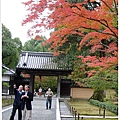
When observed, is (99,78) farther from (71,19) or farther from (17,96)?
(71,19)

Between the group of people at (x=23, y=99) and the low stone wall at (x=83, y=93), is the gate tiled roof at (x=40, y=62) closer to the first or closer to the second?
the low stone wall at (x=83, y=93)

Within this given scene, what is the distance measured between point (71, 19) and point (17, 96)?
3.15 m

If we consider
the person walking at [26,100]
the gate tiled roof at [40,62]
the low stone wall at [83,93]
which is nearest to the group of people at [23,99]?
the person walking at [26,100]

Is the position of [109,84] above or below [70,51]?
below

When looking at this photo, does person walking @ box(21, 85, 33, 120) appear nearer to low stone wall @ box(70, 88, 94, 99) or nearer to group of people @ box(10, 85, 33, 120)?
group of people @ box(10, 85, 33, 120)

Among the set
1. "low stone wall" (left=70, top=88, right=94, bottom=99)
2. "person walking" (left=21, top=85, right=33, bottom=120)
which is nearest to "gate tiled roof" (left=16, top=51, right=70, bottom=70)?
"low stone wall" (left=70, top=88, right=94, bottom=99)

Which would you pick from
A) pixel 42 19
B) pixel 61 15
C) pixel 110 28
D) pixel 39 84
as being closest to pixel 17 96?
pixel 42 19

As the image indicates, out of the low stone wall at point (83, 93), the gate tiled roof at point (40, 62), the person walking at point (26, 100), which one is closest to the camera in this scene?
the person walking at point (26, 100)

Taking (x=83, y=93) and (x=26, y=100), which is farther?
(x=83, y=93)

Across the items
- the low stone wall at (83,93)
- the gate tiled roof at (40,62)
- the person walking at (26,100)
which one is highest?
the gate tiled roof at (40,62)

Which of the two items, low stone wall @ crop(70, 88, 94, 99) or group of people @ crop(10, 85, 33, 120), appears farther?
low stone wall @ crop(70, 88, 94, 99)

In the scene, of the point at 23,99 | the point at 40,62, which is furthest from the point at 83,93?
the point at 23,99

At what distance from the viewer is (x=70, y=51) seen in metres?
18.7

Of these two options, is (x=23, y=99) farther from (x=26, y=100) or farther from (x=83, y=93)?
(x=83, y=93)
